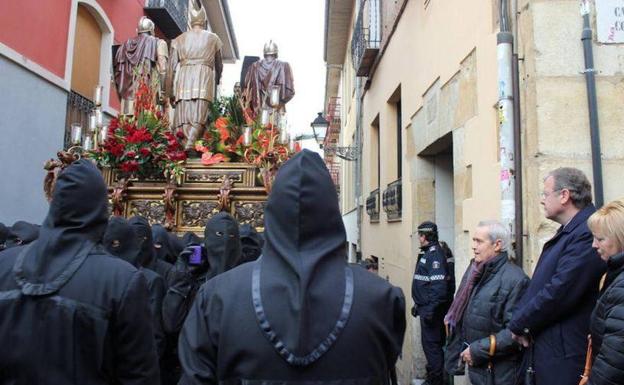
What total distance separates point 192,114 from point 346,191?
11.1m

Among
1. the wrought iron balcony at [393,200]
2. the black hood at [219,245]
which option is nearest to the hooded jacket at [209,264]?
the black hood at [219,245]

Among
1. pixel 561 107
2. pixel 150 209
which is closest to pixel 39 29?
pixel 150 209

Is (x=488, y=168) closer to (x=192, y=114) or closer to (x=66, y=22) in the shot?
(x=192, y=114)

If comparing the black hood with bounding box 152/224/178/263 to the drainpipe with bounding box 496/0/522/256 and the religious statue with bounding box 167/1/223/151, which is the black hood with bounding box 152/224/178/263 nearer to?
the religious statue with bounding box 167/1/223/151

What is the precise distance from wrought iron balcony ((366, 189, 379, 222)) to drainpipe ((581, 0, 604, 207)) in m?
6.67

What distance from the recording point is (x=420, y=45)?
6.52 metres

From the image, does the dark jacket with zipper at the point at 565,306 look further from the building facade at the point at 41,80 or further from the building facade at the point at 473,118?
the building facade at the point at 41,80

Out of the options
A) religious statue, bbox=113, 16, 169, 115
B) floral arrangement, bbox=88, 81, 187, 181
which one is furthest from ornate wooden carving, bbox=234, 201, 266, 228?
religious statue, bbox=113, 16, 169, 115

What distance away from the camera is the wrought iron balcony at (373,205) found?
32.9 ft

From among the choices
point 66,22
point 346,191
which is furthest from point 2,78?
point 346,191

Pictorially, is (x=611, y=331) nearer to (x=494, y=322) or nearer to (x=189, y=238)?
(x=494, y=322)

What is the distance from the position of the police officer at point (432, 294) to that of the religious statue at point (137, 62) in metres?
4.34

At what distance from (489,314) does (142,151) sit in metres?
4.09

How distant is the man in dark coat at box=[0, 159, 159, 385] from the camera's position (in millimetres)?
1871
